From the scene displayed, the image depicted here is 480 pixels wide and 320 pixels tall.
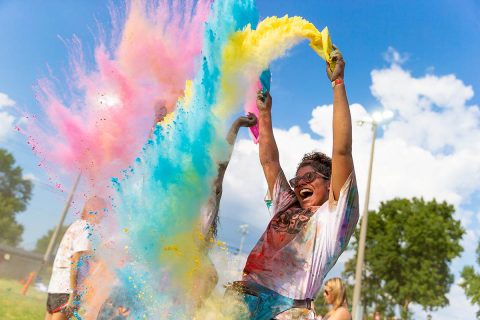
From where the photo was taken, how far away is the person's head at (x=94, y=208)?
223 cm

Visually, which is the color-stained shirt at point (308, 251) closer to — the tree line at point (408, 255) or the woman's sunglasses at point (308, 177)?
the woman's sunglasses at point (308, 177)

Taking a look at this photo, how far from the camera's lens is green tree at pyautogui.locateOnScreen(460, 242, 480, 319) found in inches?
977

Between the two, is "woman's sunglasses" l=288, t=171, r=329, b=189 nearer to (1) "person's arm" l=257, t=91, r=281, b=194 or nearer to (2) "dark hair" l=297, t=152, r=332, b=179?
(2) "dark hair" l=297, t=152, r=332, b=179

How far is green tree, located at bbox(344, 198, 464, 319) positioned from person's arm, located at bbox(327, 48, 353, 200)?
32.2 metres

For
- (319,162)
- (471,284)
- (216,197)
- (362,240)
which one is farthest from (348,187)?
(471,284)

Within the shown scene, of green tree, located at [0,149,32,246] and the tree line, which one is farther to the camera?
green tree, located at [0,149,32,246]

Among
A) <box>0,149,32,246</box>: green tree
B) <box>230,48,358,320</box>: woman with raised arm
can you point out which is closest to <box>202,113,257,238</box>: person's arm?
<box>230,48,358,320</box>: woman with raised arm

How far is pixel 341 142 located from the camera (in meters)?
2.15

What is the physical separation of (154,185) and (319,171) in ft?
3.37

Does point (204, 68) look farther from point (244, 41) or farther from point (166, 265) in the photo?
point (166, 265)

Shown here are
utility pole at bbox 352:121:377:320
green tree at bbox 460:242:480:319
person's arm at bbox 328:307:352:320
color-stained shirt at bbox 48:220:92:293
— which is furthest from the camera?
green tree at bbox 460:242:480:319

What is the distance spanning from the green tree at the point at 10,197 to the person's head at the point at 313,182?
170 ft

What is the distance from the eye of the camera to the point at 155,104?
9.30 ft

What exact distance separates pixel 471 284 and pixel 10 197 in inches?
1904
